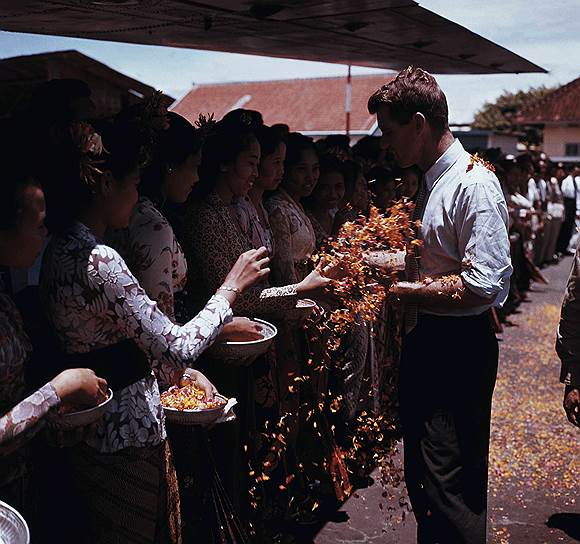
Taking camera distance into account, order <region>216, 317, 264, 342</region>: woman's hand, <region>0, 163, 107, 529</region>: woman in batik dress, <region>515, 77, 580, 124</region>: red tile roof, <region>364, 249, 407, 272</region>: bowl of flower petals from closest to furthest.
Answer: <region>0, 163, 107, 529</region>: woman in batik dress, <region>216, 317, 264, 342</region>: woman's hand, <region>364, 249, 407, 272</region>: bowl of flower petals, <region>515, 77, 580, 124</region>: red tile roof

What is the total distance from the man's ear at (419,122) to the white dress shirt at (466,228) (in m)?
0.14

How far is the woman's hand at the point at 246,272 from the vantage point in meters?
2.50

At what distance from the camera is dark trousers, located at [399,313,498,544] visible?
110 inches

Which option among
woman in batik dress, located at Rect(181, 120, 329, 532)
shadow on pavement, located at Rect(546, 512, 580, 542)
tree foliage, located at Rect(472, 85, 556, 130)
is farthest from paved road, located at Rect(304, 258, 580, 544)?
tree foliage, located at Rect(472, 85, 556, 130)

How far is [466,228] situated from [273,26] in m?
2.26

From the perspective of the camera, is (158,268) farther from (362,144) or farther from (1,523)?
(362,144)

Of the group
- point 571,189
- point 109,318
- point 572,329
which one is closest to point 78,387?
point 109,318

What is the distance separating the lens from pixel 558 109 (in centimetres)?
3388

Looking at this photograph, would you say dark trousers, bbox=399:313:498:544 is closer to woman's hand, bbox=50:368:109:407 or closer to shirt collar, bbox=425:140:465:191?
shirt collar, bbox=425:140:465:191

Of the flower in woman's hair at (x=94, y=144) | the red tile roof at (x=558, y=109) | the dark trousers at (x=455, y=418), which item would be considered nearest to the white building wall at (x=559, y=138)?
the red tile roof at (x=558, y=109)

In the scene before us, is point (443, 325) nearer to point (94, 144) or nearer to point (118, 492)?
point (118, 492)

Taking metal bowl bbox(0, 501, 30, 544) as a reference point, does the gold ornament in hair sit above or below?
above

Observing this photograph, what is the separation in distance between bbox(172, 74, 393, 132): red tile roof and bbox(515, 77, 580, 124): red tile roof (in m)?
7.28

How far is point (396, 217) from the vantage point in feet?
9.53
